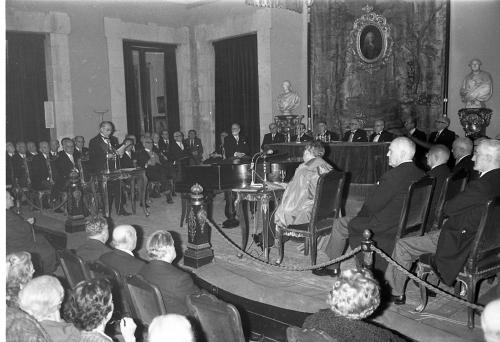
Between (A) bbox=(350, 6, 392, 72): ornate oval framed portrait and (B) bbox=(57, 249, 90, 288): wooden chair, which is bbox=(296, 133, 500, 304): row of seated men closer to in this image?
(B) bbox=(57, 249, 90, 288): wooden chair

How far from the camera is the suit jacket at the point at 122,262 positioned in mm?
3566

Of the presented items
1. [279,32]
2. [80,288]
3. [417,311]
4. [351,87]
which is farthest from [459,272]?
[279,32]

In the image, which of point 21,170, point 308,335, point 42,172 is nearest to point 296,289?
point 308,335

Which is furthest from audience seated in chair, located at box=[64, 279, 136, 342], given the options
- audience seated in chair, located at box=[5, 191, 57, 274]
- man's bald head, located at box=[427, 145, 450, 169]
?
man's bald head, located at box=[427, 145, 450, 169]

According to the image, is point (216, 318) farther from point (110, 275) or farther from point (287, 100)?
point (287, 100)

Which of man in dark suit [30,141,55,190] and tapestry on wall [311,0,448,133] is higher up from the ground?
tapestry on wall [311,0,448,133]

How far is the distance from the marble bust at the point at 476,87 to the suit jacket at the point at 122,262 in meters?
8.02

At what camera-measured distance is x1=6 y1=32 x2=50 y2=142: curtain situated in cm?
1143

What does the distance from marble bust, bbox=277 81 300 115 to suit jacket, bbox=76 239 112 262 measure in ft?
27.7

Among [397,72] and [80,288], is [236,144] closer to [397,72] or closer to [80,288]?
[397,72]

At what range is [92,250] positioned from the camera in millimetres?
3986

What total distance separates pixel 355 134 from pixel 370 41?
2336mm

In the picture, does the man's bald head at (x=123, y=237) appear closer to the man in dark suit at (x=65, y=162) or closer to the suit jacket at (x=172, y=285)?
the suit jacket at (x=172, y=285)

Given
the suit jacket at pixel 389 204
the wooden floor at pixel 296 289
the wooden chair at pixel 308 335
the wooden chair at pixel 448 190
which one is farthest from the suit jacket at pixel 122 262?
the wooden chair at pixel 448 190
